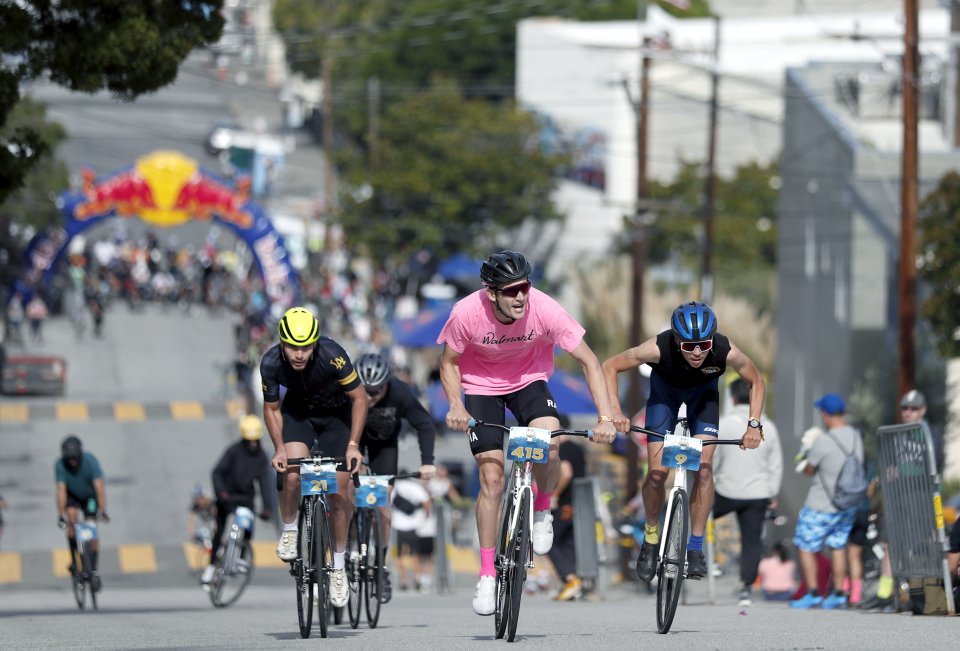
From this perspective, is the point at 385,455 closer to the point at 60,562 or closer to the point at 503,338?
the point at 503,338

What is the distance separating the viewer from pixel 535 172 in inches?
2440

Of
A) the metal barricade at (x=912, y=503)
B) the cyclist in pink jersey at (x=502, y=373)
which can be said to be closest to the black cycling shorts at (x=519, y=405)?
the cyclist in pink jersey at (x=502, y=373)

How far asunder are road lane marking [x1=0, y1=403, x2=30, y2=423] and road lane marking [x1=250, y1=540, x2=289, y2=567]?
11621mm

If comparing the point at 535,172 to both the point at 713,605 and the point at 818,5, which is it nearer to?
the point at 818,5

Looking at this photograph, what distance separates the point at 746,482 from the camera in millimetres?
12609

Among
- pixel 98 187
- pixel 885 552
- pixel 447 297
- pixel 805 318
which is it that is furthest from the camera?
pixel 447 297

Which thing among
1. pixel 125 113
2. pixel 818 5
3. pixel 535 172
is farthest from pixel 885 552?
pixel 125 113

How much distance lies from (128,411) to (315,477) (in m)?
27.4

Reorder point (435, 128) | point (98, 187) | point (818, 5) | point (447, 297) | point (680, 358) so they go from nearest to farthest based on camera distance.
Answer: point (680, 358) < point (98, 187) < point (447, 297) < point (435, 128) < point (818, 5)

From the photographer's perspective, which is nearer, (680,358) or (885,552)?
(680,358)

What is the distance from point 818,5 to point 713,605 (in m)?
75.0

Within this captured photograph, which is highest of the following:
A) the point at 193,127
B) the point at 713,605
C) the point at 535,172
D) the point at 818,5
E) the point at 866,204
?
the point at 818,5

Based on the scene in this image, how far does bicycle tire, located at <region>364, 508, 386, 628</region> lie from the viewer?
1042cm

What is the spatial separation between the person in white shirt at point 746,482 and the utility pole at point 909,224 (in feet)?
26.5
